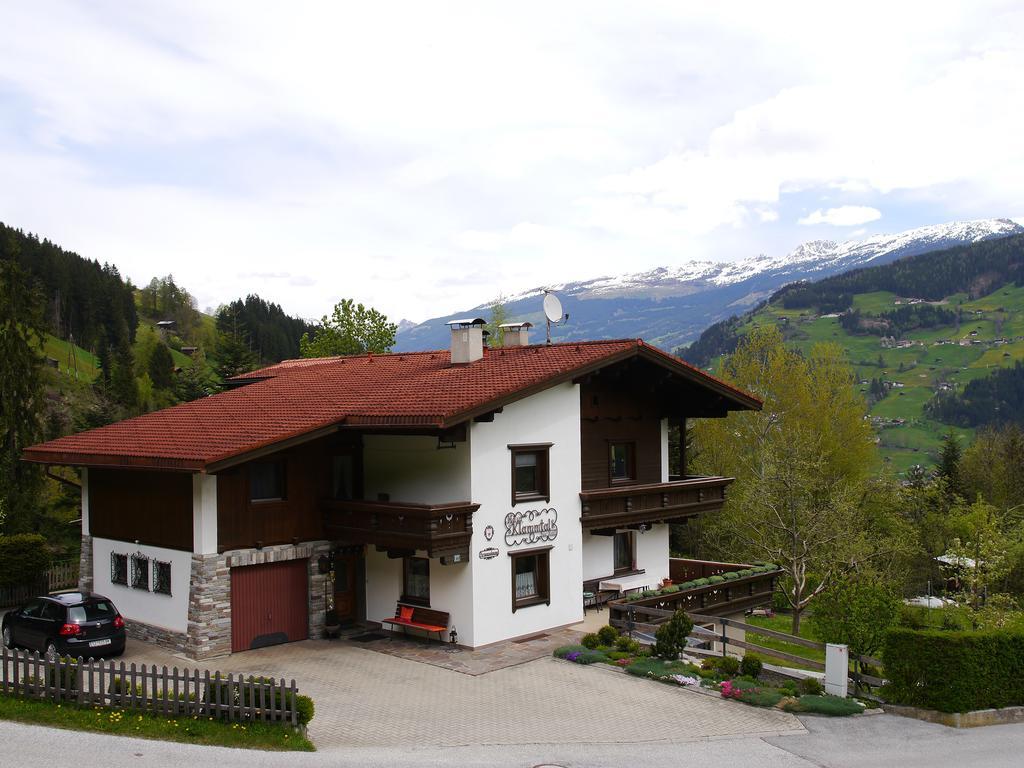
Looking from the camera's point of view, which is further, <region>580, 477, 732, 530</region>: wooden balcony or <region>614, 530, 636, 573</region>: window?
<region>614, 530, 636, 573</region>: window

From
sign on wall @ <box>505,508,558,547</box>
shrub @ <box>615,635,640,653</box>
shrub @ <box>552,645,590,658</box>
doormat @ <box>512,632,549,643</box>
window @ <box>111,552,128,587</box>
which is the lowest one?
doormat @ <box>512,632,549,643</box>

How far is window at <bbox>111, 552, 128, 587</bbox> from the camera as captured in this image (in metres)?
22.5

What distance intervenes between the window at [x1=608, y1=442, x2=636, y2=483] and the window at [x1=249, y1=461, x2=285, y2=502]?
9362mm

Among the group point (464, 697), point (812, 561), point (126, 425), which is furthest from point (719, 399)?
point (126, 425)

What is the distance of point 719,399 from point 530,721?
1363 centimetres

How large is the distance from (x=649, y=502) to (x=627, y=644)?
20.0 feet

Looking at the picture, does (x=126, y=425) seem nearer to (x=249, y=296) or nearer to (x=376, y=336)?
(x=376, y=336)

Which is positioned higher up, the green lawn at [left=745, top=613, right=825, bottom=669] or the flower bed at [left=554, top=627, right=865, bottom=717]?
the flower bed at [left=554, top=627, right=865, bottom=717]

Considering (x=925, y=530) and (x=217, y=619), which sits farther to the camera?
(x=925, y=530)

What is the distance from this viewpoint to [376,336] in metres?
57.2

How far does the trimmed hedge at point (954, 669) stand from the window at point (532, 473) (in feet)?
28.7

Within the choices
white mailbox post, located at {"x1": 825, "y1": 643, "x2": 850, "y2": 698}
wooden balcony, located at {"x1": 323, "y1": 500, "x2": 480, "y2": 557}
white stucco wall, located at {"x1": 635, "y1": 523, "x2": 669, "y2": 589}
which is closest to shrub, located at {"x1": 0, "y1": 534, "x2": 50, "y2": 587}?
wooden balcony, located at {"x1": 323, "y1": 500, "x2": 480, "y2": 557}

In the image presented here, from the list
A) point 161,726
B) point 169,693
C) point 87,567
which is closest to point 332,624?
point 87,567

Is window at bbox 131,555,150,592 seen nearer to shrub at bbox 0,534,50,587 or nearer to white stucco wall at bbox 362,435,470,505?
white stucco wall at bbox 362,435,470,505
